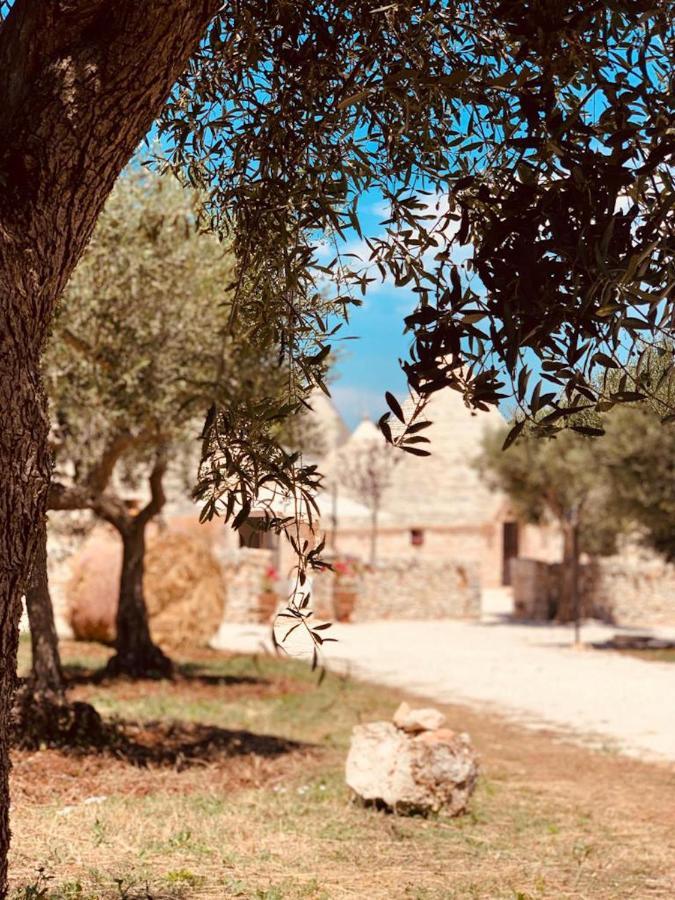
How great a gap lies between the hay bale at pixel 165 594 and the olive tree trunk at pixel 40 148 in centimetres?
1895

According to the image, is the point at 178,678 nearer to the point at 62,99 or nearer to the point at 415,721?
the point at 415,721

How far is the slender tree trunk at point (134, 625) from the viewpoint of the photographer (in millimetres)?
16000

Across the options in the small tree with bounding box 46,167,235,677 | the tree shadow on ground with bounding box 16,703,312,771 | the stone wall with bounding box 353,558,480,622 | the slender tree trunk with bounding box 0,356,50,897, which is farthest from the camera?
the stone wall with bounding box 353,558,480,622

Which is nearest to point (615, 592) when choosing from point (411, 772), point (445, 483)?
point (445, 483)

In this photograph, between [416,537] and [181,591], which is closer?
[181,591]

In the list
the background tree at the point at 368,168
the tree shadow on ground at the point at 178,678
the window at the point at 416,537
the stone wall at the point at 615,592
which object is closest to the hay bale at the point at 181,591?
the tree shadow on ground at the point at 178,678

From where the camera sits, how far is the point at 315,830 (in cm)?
723

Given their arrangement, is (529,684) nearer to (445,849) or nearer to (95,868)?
(445,849)

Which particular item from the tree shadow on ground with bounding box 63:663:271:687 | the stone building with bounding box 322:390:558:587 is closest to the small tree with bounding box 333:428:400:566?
the stone building with bounding box 322:390:558:587

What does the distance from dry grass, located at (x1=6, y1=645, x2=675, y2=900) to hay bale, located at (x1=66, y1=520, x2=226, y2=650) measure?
1098 cm

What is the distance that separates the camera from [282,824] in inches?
290

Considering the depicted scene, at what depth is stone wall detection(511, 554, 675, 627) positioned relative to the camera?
3734cm

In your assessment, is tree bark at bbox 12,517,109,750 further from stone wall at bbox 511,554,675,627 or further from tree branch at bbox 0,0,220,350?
stone wall at bbox 511,554,675,627

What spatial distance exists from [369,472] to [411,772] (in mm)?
34723
